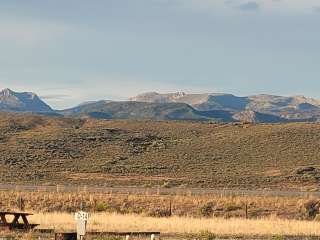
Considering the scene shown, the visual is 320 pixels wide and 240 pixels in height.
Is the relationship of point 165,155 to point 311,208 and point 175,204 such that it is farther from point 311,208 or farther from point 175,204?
point 311,208

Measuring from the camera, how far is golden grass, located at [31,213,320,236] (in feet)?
109

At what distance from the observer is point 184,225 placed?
34906 millimetres

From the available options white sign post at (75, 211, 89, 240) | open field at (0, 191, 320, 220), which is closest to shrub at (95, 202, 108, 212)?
open field at (0, 191, 320, 220)

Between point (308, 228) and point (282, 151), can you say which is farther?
point (282, 151)

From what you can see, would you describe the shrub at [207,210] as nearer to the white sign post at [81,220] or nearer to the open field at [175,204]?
the open field at [175,204]

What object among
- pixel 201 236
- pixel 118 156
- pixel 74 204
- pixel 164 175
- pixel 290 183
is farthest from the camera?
pixel 118 156

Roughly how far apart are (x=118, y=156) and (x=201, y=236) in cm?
6812

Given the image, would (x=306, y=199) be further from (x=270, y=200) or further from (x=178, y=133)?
(x=178, y=133)

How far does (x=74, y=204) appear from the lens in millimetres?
48281

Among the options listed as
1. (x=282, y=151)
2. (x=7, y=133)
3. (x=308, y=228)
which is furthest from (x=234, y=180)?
(x=7, y=133)

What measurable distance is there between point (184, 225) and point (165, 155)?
60597 millimetres

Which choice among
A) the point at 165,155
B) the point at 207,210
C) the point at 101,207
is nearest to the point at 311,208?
the point at 207,210

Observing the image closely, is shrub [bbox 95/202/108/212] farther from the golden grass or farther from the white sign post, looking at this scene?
the white sign post

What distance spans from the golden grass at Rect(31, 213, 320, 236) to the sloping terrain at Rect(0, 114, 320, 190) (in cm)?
3166
